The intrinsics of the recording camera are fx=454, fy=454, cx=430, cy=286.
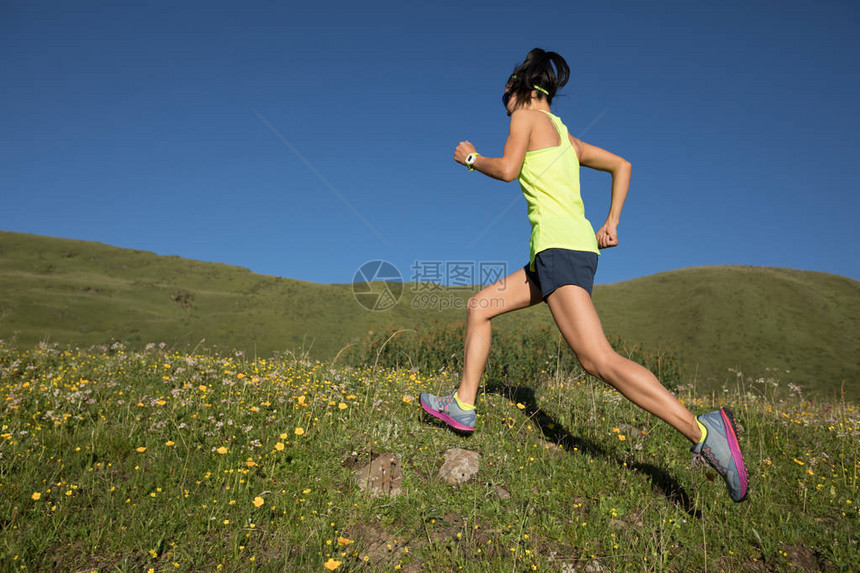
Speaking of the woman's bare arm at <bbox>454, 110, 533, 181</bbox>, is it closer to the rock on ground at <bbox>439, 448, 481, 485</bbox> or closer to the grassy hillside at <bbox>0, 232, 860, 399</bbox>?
the rock on ground at <bbox>439, 448, 481, 485</bbox>

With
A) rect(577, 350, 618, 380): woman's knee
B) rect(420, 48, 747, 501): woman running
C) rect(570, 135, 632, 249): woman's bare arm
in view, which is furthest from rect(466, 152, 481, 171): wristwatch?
rect(577, 350, 618, 380): woman's knee

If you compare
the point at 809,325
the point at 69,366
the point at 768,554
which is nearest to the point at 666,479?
the point at 768,554

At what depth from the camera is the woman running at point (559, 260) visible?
101 inches

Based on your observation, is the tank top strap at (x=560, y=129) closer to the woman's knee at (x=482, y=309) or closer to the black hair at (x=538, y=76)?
the black hair at (x=538, y=76)

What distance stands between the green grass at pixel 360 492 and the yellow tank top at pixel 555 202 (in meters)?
1.67

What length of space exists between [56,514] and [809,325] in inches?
1352

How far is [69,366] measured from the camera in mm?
5617

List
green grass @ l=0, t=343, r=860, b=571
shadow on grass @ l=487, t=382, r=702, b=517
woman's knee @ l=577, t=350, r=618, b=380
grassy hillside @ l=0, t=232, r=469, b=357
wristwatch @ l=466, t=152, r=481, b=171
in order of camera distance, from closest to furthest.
Result: green grass @ l=0, t=343, r=860, b=571, woman's knee @ l=577, t=350, r=618, b=380, wristwatch @ l=466, t=152, r=481, b=171, shadow on grass @ l=487, t=382, r=702, b=517, grassy hillside @ l=0, t=232, r=469, b=357

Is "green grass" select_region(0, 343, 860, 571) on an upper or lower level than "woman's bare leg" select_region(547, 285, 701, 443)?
lower

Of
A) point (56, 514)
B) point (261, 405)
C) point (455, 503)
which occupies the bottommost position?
point (56, 514)

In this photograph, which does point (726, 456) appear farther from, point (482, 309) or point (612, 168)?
point (612, 168)

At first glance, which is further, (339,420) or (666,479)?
(339,420)

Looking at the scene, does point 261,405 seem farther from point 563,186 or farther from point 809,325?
point 809,325

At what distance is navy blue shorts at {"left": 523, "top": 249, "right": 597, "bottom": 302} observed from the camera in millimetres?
2756
